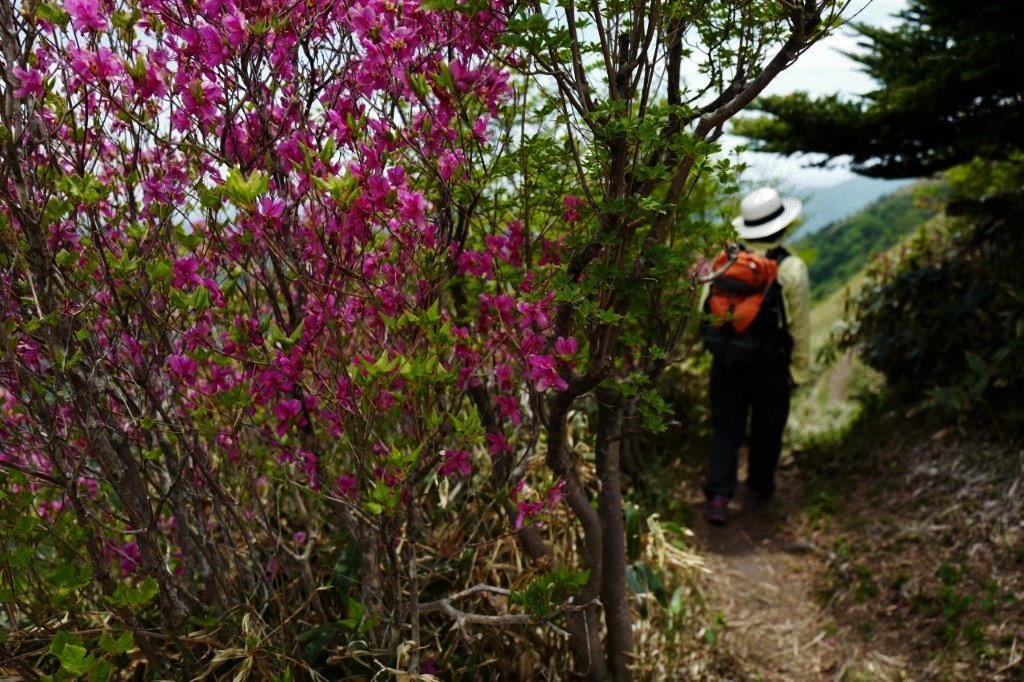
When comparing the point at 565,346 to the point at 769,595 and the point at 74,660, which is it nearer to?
the point at 74,660

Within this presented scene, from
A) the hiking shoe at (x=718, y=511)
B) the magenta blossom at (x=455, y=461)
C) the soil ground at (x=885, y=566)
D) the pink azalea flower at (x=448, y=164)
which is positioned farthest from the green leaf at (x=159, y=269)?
the hiking shoe at (x=718, y=511)

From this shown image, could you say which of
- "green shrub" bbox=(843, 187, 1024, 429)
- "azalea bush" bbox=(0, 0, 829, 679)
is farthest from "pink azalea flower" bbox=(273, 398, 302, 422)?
"green shrub" bbox=(843, 187, 1024, 429)

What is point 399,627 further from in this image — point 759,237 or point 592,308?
point 759,237

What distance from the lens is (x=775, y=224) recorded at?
4629 millimetres

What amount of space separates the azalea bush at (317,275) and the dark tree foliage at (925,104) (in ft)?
9.28

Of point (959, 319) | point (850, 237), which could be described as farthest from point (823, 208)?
point (959, 319)

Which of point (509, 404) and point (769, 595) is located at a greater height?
point (509, 404)

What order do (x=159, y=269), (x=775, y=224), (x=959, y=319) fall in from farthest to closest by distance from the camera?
(x=959, y=319) < (x=775, y=224) < (x=159, y=269)

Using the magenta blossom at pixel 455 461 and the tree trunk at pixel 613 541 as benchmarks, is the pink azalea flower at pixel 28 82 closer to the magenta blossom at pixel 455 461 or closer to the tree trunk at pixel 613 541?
the magenta blossom at pixel 455 461

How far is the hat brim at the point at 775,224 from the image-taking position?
4613 millimetres

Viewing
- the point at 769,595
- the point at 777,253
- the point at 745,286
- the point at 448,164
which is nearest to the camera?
the point at 448,164

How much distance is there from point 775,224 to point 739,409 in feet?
4.03

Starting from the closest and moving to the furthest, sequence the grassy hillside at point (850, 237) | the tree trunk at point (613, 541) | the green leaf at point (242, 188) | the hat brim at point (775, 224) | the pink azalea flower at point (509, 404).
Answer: the green leaf at point (242, 188) → the pink azalea flower at point (509, 404) → the tree trunk at point (613, 541) → the hat brim at point (775, 224) → the grassy hillside at point (850, 237)

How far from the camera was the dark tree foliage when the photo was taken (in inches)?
165
